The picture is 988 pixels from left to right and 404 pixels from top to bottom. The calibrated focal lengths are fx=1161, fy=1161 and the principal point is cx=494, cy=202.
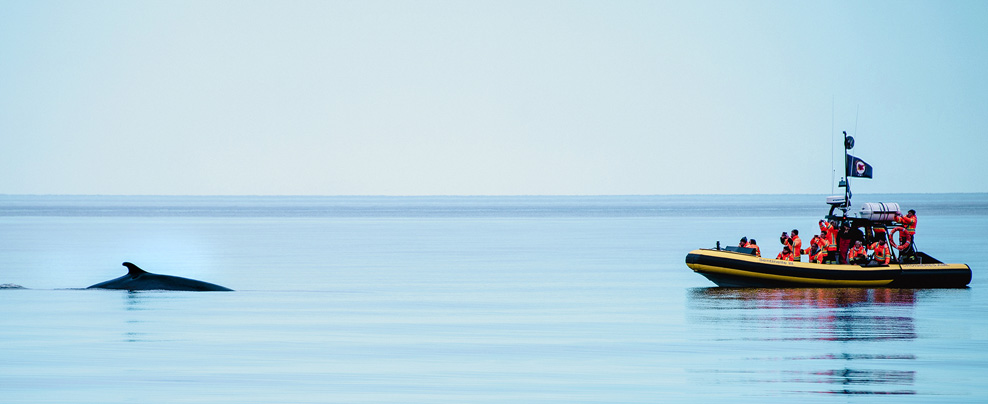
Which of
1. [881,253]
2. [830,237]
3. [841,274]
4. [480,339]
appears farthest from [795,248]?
[480,339]

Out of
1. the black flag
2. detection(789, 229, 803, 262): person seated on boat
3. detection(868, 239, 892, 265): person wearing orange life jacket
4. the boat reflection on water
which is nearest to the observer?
the boat reflection on water

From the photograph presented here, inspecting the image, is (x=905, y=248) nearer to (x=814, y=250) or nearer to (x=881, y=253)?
(x=881, y=253)

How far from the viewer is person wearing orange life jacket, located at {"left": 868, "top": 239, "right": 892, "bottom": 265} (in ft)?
112

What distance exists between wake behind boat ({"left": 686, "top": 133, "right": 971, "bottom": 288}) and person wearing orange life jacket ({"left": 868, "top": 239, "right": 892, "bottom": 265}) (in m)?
0.03

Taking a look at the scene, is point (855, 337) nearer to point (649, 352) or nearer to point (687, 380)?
point (649, 352)

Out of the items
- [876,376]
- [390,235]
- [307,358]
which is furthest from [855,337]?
[390,235]

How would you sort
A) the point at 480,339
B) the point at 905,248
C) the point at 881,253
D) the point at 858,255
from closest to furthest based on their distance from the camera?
the point at 480,339, the point at 881,253, the point at 858,255, the point at 905,248

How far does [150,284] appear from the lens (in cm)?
3350

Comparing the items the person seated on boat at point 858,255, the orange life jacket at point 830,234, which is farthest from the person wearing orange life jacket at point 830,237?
the person seated on boat at point 858,255

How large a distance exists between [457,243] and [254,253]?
13532 millimetres

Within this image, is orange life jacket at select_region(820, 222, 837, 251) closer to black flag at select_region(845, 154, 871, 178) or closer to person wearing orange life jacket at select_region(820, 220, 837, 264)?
person wearing orange life jacket at select_region(820, 220, 837, 264)

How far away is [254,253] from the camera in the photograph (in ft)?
181

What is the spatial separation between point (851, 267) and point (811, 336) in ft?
36.5

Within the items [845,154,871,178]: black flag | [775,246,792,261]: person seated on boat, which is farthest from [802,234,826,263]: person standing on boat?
[845,154,871,178]: black flag
